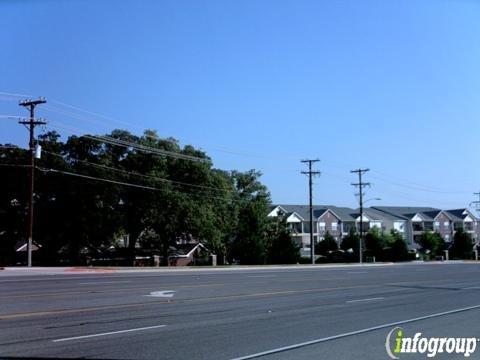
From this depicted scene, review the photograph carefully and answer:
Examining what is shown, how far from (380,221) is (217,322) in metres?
119

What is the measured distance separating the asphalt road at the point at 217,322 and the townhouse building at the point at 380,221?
89.4 metres

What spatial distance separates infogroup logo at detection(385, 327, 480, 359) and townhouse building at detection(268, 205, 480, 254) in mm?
96641

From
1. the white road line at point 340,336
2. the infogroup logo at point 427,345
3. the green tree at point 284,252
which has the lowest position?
the infogroup logo at point 427,345

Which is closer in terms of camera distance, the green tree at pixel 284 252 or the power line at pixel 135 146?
the power line at pixel 135 146

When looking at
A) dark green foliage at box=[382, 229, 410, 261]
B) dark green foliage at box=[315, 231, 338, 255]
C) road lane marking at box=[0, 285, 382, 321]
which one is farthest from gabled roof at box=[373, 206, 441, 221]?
road lane marking at box=[0, 285, 382, 321]

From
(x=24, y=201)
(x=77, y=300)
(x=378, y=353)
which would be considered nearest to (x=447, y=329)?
(x=378, y=353)

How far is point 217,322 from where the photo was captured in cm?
1230

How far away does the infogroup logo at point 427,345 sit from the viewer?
944 centimetres

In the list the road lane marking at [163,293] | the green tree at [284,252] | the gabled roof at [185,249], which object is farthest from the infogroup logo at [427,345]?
the green tree at [284,252]

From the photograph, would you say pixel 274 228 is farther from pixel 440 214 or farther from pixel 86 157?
pixel 440 214

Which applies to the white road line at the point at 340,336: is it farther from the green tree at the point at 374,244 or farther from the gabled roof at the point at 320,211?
the gabled roof at the point at 320,211

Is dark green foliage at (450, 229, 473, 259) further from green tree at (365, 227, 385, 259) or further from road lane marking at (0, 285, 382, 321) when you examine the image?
road lane marking at (0, 285, 382, 321)

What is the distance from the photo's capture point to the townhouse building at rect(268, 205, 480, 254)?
116750 millimetres

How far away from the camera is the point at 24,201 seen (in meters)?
54.3
